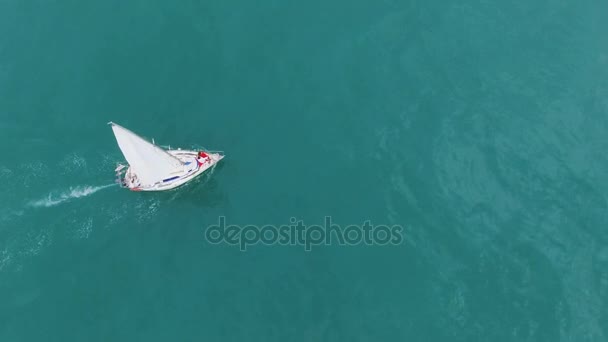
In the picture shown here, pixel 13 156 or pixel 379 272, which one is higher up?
pixel 13 156

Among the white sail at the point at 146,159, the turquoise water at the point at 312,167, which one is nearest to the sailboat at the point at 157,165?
the white sail at the point at 146,159

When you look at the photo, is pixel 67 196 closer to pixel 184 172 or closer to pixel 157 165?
pixel 157 165

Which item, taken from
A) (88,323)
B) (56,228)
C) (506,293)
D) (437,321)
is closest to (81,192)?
(56,228)

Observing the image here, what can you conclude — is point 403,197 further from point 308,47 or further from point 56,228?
point 56,228

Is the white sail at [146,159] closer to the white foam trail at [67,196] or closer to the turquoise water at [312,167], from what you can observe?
the turquoise water at [312,167]
